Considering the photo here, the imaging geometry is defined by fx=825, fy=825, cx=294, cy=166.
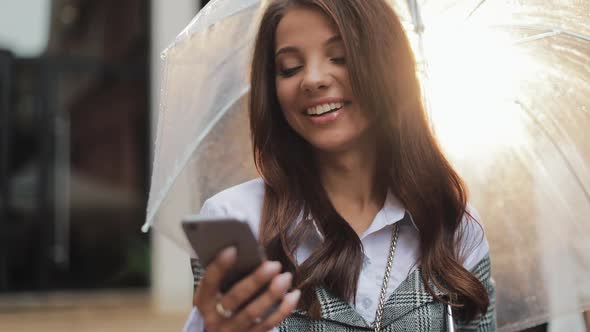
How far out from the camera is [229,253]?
1.29 meters

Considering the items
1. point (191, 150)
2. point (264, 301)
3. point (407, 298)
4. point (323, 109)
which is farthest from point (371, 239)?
point (264, 301)

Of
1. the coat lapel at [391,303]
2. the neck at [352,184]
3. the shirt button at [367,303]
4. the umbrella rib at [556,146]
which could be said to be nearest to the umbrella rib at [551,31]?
the umbrella rib at [556,146]

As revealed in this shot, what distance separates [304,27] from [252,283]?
2.47ft

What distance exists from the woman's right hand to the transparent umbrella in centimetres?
77

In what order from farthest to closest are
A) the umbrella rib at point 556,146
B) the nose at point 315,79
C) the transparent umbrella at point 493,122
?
the umbrella rib at point 556,146 < the transparent umbrella at point 493,122 < the nose at point 315,79

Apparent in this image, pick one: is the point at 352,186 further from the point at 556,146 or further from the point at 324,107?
the point at 556,146

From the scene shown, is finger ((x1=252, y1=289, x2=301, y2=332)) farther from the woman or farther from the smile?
the smile

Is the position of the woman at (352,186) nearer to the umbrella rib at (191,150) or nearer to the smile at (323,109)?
the smile at (323,109)

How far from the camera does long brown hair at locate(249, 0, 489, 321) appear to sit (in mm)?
1828

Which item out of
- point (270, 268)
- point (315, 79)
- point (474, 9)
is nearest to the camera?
point (270, 268)

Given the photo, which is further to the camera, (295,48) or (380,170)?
(380,170)

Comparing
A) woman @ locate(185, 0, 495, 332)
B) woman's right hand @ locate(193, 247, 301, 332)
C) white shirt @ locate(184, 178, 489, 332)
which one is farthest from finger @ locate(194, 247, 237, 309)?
white shirt @ locate(184, 178, 489, 332)

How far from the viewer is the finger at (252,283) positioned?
1275 mm

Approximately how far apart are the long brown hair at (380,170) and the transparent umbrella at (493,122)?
0.49 ft
